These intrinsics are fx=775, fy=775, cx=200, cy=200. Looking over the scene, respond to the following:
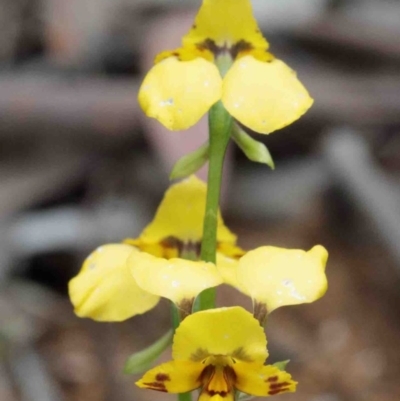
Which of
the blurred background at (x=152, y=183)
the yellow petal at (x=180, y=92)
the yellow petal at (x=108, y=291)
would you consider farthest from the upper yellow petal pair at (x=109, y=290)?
the blurred background at (x=152, y=183)

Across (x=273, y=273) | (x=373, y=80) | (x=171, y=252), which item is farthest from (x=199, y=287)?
(x=373, y=80)

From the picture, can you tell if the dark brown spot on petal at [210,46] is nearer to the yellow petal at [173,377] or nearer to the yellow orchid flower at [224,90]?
the yellow orchid flower at [224,90]

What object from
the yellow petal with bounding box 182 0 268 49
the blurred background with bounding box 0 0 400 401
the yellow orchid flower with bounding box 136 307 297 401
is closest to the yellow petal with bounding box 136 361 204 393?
the yellow orchid flower with bounding box 136 307 297 401

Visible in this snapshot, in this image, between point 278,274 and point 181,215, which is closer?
point 278,274

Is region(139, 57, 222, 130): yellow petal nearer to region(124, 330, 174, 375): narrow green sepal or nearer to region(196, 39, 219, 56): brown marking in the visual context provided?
region(196, 39, 219, 56): brown marking

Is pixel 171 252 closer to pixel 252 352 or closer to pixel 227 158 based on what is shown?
pixel 252 352

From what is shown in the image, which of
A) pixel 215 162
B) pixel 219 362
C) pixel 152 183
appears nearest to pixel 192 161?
pixel 215 162

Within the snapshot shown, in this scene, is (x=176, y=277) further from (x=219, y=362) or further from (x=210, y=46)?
(x=210, y=46)
